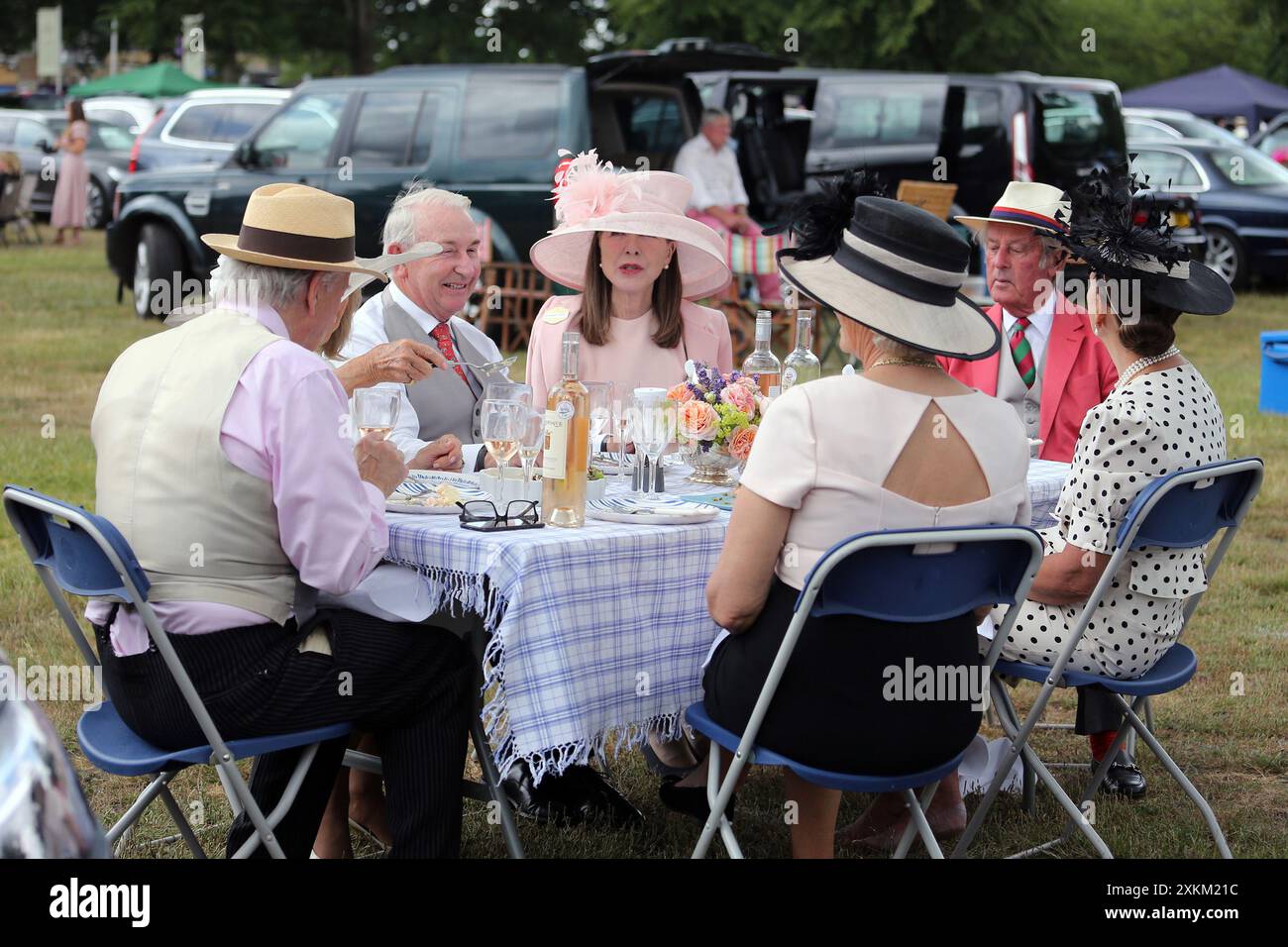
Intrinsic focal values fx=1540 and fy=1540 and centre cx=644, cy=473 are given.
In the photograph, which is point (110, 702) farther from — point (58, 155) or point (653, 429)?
point (58, 155)

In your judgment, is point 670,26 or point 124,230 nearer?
point 124,230

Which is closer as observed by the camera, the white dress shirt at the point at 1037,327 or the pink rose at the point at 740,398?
the pink rose at the point at 740,398

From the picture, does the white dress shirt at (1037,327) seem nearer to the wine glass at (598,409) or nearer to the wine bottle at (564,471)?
the wine glass at (598,409)

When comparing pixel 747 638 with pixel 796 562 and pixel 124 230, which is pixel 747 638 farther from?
pixel 124 230

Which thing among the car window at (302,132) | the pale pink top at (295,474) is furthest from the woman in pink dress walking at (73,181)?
the pale pink top at (295,474)

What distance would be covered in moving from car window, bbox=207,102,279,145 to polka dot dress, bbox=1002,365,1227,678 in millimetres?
16187

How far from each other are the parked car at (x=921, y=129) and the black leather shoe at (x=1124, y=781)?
8.16 m

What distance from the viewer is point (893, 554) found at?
278cm

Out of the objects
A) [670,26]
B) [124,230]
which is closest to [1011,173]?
[124,230]

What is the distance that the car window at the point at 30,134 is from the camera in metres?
24.2

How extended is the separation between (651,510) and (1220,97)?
96.5 feet

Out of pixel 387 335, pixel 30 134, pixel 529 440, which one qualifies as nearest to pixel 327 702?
pixel 529 440
